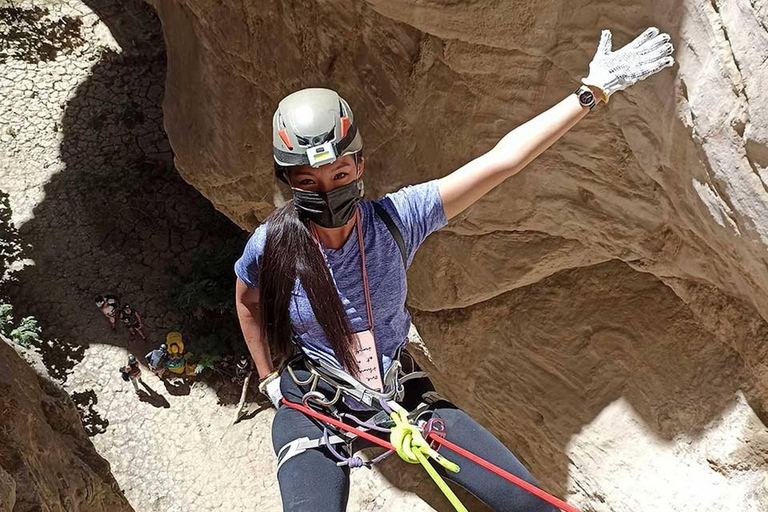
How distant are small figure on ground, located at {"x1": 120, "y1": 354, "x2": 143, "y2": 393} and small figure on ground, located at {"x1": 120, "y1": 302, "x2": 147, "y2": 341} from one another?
1.23 feet

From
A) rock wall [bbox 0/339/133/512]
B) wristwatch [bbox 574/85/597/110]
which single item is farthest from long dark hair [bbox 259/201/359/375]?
rock wall [bbox 0/339/133/512]

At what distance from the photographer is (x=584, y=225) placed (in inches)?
120

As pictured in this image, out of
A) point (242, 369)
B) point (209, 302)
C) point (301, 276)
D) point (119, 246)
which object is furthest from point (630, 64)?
point (119, 246)

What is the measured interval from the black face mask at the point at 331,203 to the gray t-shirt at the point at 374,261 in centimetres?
11

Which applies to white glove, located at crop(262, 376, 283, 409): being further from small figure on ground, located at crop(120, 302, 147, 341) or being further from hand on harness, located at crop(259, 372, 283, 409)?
small figure on ground, located at crop(120, 302, 147, 341)

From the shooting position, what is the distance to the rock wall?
3.43 m

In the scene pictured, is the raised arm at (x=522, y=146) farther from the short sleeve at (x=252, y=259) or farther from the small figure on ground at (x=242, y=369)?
the small figure on ground at (x=242, y=369)

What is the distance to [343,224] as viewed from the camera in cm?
208

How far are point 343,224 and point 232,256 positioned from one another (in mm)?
7001

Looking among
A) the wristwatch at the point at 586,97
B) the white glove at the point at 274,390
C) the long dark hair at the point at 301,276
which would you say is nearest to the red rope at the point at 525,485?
the long dark hair at the point at 301,276

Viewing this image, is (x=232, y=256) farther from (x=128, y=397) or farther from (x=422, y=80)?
(x=422, y=80)

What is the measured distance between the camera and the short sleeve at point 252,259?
221cm

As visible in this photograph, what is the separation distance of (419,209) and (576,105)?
1.78ft

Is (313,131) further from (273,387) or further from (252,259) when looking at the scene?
(273,387)
